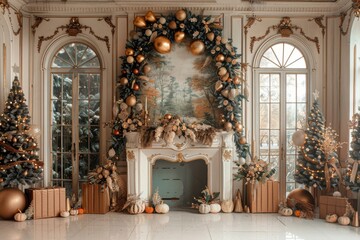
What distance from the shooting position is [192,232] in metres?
7.19

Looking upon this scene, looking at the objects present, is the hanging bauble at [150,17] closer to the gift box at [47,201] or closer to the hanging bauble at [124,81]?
the hanging bauble at [124,81]

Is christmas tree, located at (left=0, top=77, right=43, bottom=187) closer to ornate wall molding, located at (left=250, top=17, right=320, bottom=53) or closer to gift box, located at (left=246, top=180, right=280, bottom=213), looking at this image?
gift box, located at (left=246, top=180, right=280, bottom=213)

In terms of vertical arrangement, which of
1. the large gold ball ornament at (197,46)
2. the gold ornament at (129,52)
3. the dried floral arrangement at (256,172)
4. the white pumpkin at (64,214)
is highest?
the large gold ball ornament at (197,46)

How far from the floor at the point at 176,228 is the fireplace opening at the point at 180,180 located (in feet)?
3.06

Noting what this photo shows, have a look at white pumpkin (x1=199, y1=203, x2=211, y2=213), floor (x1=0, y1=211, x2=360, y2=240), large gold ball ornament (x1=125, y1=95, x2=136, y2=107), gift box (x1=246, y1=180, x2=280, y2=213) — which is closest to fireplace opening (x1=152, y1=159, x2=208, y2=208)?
white pumpkin (x1=199, y1=203, x2=211, y2=213)

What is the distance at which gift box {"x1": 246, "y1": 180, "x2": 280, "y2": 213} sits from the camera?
8844 millimetres

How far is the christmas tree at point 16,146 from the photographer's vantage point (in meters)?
8.29

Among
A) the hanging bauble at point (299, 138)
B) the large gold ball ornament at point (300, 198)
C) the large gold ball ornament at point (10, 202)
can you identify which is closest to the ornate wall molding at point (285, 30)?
the hanging bauble at point (299, 138)

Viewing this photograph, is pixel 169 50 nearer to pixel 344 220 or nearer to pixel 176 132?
pixel 176 132

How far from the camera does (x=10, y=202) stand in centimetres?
807

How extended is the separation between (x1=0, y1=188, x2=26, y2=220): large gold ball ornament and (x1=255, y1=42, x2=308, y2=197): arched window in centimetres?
450

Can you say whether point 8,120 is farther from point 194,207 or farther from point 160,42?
point 194,207

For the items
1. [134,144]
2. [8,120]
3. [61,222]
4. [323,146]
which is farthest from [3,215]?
[323,146]

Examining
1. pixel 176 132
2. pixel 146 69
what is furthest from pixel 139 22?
pixel 176 132
